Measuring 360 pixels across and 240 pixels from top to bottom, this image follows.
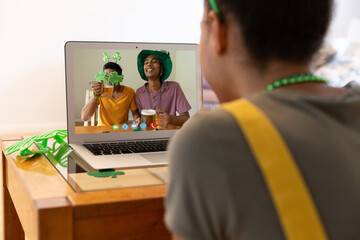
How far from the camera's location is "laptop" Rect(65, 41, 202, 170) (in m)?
1.28

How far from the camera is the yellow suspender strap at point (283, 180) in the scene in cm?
46

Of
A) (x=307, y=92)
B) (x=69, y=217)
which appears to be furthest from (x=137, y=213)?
(x=307, y=92)

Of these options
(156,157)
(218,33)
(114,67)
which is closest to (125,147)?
(156,157)

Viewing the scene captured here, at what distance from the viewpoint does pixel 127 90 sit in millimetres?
1403

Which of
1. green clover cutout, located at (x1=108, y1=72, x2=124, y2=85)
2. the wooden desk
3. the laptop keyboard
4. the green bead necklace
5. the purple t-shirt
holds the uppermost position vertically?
green clover cutout, located at (x1=108, y1=72, x2=124, y2=85)

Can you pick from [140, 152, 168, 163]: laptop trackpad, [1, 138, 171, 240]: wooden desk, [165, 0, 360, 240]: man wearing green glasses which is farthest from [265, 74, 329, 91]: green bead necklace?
[140, 152, 168, 163]: laptop trackpad

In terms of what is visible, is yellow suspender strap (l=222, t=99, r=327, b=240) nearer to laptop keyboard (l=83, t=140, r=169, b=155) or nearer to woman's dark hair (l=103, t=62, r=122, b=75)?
laptop keyboard (l=83, t=140, r=169, b=155)

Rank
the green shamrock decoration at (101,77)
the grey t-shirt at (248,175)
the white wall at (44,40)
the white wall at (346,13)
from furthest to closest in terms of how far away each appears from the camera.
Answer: the white wall at (346,13), the white wall at (44,40), the green shamrock decoration at (101,77), the grey t-shirt at (248,175)

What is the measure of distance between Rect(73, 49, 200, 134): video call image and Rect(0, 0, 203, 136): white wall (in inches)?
140

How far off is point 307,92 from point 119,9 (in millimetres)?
4698

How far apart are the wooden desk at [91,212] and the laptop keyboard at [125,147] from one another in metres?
0.28

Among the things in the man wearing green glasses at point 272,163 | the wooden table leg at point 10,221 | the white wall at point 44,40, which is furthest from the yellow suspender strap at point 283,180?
the white wall at point 44,40

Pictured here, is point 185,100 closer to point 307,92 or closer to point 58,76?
point 307,92

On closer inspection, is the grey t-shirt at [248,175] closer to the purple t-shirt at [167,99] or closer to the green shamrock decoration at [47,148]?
the green shamrock decoration at [47,148]
